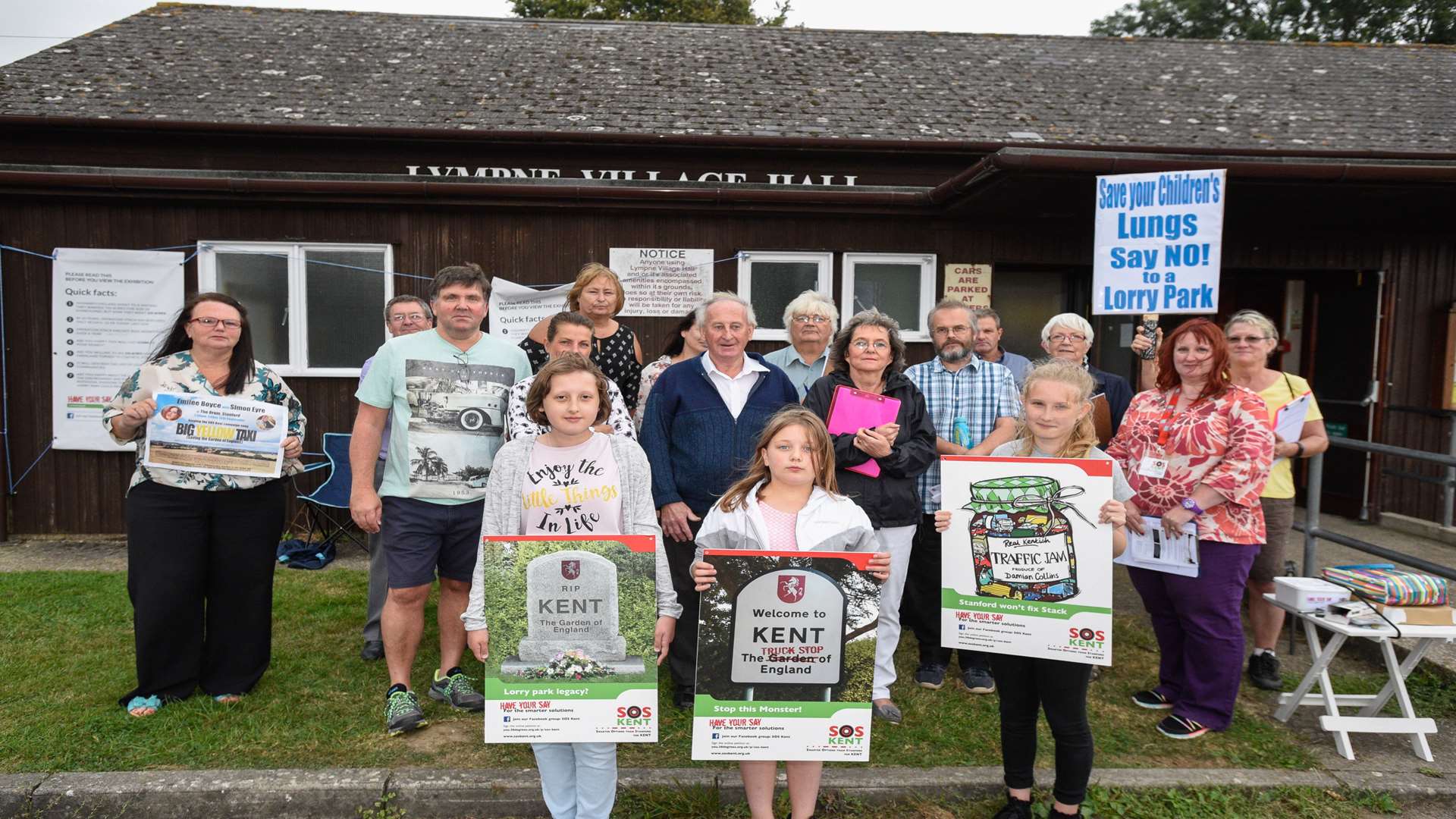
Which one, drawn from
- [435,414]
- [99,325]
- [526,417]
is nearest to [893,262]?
[526,417]

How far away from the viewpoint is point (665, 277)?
295 inches

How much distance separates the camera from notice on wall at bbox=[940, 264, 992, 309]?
25.1 feet

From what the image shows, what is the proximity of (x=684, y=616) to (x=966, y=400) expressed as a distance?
1660mm

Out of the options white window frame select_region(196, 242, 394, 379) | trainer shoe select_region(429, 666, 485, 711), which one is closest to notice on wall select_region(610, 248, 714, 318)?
white window frame select_region(196, 242, 394, 379)

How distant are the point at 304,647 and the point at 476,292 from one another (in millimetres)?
2431

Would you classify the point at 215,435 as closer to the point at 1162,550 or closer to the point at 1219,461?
the point at 1162,550

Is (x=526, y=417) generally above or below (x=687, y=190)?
below

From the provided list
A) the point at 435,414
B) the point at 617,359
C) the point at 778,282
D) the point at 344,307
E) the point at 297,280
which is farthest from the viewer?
the point at 778,282

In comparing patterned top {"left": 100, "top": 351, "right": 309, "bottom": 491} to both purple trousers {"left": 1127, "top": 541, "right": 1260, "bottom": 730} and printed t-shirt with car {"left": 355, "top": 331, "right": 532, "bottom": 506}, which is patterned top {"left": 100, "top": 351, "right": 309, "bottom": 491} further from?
purple trousers {"left": 1127, "top": 541, "right": 1260, "bottom": 730}

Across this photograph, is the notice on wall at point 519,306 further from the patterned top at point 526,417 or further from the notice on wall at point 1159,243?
the notice on wall at point 1159,243

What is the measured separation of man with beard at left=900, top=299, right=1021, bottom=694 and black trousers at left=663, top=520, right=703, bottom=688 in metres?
1.11

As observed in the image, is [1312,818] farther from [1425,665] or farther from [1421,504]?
[1421,504]

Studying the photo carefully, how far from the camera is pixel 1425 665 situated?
4.12 metres

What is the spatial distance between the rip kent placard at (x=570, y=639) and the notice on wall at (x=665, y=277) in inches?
204
